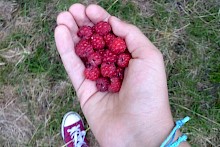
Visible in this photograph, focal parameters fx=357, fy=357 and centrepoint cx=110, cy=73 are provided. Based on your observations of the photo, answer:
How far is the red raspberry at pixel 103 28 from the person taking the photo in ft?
8.11

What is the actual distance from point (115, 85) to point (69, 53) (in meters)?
0.41

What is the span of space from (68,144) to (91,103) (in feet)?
2.58

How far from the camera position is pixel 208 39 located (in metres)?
3.22

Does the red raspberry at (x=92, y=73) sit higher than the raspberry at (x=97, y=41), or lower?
lower

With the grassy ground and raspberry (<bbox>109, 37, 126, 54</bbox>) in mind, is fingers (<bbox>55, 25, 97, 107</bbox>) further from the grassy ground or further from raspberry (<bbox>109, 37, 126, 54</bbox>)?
the grassy ground

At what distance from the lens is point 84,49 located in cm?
244

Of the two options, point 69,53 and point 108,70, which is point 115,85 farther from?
point 69,53

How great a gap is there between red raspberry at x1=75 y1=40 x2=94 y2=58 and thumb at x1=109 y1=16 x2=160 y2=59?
0.72ft

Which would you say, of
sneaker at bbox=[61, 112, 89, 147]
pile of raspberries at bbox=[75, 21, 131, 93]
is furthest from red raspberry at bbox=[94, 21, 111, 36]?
sneaker at bbox=[61, 112, 89, 147]

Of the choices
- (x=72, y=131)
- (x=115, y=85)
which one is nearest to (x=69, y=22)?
(x=115, y=85)

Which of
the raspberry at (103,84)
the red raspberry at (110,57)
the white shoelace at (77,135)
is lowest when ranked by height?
the white shoelace at (77,135)

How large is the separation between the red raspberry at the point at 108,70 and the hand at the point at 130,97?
0.31 feet

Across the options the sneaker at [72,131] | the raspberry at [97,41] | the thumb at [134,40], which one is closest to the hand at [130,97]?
the thumb at [134,40]

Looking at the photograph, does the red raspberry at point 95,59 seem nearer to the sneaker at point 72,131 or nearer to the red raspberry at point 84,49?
the red raspberry at point 84,49
